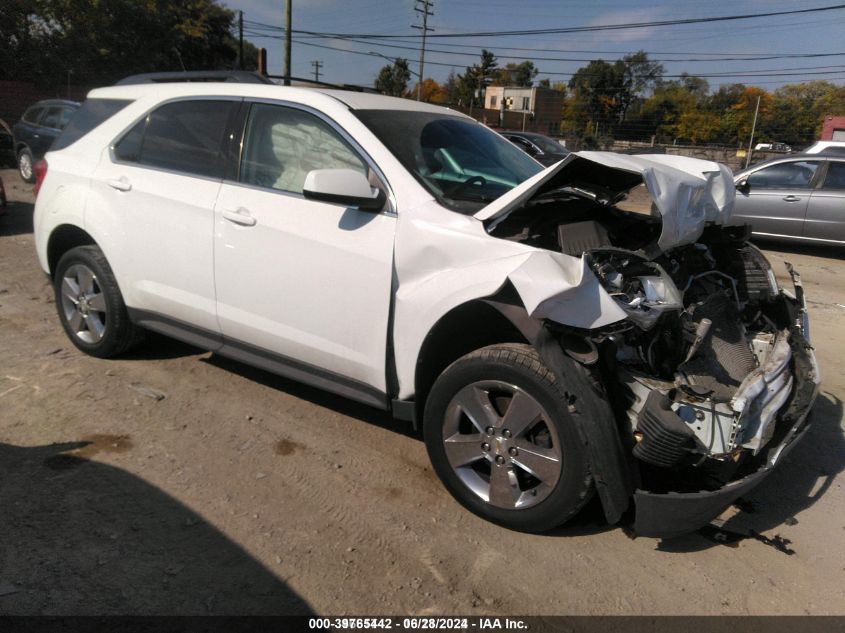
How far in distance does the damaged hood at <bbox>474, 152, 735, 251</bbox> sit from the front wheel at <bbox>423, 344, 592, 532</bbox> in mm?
686

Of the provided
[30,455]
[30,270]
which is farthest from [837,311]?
[30,270]

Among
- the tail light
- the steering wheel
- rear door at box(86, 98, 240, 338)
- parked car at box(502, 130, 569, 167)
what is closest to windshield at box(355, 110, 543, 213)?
the steering wheel

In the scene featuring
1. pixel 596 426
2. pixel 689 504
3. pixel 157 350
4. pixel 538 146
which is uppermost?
pixel 538 146

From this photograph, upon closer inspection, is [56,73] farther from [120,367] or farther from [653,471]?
[653,471]

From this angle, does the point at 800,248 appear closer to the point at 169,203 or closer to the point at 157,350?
the point at 157,350

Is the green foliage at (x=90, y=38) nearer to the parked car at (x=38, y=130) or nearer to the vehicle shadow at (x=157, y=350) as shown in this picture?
the parked car at (x=38, y=130)

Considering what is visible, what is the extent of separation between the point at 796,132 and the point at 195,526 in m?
83.6

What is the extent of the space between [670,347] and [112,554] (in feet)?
8.39

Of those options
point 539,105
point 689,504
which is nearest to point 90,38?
point 689,504

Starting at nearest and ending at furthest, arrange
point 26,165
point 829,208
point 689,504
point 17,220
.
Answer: point 689,504 < point 829,208 < point 17,220 < point 26,165

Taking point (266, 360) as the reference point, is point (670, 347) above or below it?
above

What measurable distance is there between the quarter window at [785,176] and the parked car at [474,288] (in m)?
7.54

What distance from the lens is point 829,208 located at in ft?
31.2

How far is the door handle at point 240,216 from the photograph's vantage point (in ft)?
11.6
